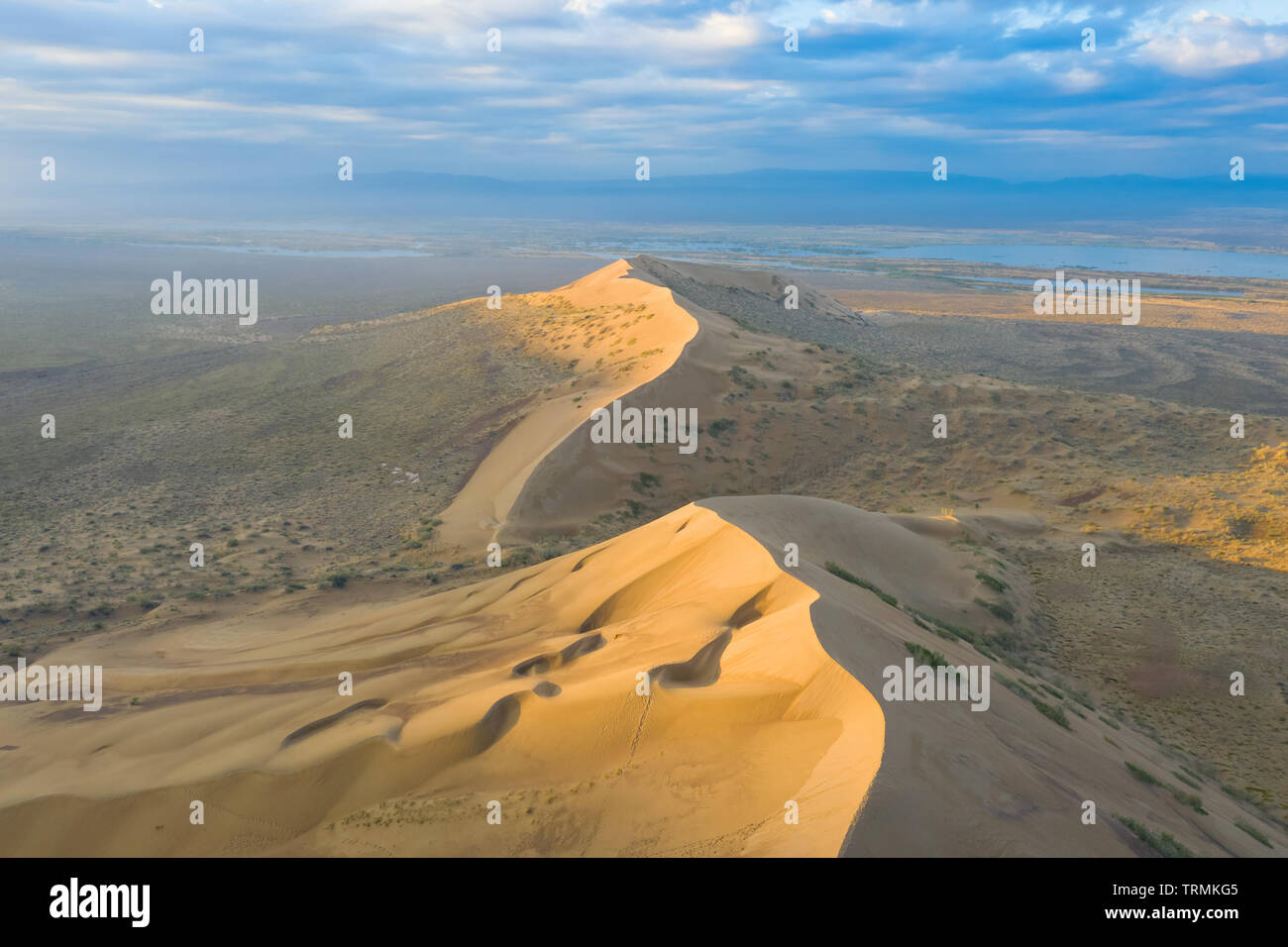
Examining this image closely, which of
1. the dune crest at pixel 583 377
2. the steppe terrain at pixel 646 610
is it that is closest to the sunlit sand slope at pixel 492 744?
the steppe terrain at pixel 646 610

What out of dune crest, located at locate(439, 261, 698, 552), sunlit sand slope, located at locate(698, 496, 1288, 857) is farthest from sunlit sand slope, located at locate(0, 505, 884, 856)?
dune crest, located at locate(439, 261, 698, 552)

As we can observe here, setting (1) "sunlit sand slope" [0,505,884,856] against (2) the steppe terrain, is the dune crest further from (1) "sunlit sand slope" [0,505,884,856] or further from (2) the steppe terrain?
(1) "sunlit sand slope" [0,505,884,856]

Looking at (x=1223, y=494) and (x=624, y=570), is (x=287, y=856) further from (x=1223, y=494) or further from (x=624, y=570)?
(x=1223, y=494)

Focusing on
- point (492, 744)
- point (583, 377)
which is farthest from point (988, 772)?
point (583, 377)

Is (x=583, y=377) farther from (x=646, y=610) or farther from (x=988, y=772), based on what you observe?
(x=988, y=772)

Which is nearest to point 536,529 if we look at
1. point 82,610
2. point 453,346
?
point 82,610

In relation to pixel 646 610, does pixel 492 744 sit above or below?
below

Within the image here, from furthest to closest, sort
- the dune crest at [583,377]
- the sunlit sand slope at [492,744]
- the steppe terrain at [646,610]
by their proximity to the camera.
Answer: the dune crest at [583,377] < the steppe terrain at [646,610] < the sunlit sand slope at [492,744]

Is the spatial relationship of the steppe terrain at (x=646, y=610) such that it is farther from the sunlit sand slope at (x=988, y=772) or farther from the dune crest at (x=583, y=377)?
the dune crest at (x=583, y=377)
